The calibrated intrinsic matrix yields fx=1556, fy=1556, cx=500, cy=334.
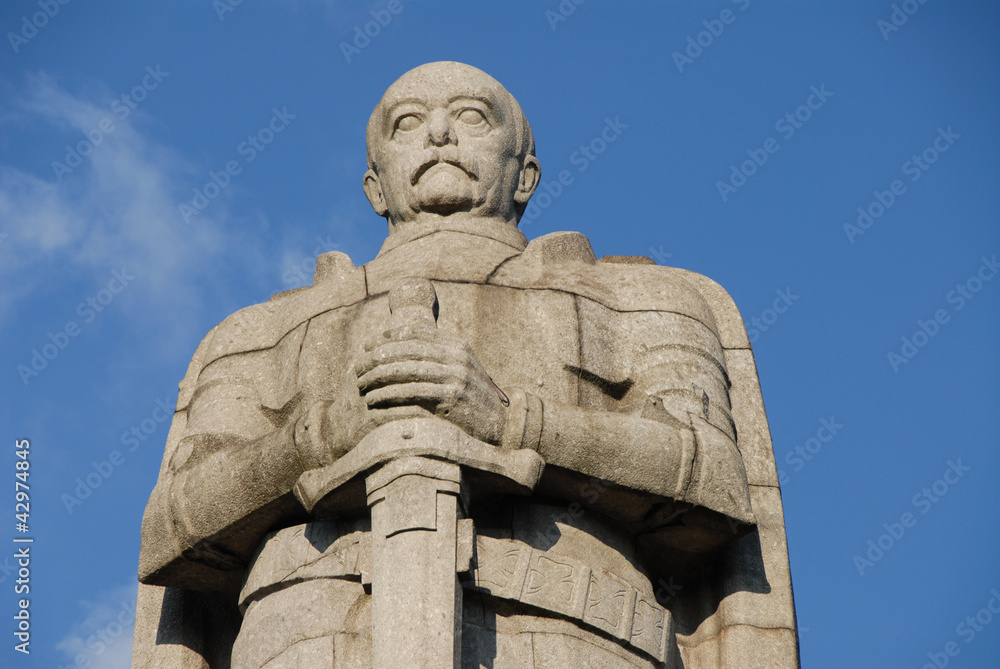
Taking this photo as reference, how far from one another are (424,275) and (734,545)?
283 centimetres

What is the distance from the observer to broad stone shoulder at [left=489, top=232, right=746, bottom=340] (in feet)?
35.7

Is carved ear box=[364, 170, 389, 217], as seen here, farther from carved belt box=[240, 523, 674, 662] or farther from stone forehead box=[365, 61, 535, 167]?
carved belt box=[240, 523, 674, 662]

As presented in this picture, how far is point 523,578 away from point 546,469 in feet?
2.20

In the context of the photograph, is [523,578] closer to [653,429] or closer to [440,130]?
[653,429]

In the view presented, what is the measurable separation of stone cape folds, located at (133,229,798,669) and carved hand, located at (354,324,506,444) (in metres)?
0.25

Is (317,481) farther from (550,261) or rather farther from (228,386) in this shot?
(550,261)

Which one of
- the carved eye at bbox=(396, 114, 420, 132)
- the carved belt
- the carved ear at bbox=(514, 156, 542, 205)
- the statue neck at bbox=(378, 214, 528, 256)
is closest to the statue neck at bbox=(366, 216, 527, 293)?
the statue neck at bbox=(378, 214, 528, 256)

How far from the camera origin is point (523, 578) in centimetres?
930

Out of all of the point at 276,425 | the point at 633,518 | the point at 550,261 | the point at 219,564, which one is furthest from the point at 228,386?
the point at 633,518

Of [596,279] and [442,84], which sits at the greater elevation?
[442,84]

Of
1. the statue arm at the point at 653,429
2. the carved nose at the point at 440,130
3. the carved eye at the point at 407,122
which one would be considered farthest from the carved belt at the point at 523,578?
the carved eye at the point at 407,122

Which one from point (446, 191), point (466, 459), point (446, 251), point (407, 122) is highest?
point (407, 122)

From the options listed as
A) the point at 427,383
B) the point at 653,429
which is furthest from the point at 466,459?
the point at 653,429

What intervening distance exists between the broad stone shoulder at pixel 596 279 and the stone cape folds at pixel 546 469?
0.06 feet
